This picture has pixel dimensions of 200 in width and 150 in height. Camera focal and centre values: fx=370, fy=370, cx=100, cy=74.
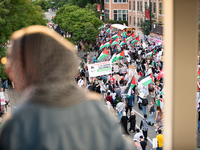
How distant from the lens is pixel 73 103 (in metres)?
1.43

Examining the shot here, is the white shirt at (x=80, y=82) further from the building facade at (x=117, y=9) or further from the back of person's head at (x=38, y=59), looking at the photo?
the building facade at (x=117, y=9)

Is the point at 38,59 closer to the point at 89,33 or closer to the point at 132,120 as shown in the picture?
the point at 132,120

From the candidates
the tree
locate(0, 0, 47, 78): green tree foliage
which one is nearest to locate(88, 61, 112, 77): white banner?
locate(0, 0, 47, 78): green tree foliage

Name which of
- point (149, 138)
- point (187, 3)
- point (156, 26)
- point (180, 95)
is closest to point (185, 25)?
point (187, 3)

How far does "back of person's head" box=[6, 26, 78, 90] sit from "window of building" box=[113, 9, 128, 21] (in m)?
74.3

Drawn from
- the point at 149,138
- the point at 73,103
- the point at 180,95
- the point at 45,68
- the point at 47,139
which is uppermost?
the point at 45,68

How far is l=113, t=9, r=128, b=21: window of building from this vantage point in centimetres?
7517

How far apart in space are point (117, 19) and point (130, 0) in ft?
45.8

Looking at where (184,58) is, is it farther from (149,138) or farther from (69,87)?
(149,138)

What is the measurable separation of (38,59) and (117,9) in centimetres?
7678

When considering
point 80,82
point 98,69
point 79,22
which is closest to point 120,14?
point 79,22

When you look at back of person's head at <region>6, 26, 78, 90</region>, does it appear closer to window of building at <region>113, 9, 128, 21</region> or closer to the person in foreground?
the person in foreground

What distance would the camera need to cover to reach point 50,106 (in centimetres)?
141

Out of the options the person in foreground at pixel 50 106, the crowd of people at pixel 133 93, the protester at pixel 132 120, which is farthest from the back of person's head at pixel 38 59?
the protester at pixel 132 120
